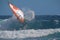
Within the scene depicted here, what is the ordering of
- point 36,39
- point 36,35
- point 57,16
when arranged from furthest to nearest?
point 57,16 < point 36,35 < point 36,39

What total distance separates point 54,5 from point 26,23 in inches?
81.7

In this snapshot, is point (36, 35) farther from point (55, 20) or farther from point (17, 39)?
point (55, 20)

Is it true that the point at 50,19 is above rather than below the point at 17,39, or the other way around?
below

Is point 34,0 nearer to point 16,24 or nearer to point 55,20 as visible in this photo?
point 55,20

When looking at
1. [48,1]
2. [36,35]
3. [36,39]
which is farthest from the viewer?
[48,1]

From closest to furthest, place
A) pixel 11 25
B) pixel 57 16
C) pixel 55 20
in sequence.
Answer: pixel 11 25 < pixel 55 20 < pixel 57 16

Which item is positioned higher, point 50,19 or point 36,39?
point 36,39

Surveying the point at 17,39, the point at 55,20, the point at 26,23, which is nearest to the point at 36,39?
the point at 17,39

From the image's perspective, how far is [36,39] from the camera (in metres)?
2.94

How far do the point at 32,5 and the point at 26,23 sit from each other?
1.92 meters

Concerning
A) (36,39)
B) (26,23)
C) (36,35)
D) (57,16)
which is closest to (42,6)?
(57,16)

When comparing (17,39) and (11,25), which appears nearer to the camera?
(17,39)

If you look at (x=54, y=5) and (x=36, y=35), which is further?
(x=54, y=5)

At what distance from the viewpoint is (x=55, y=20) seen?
512 centimetres
